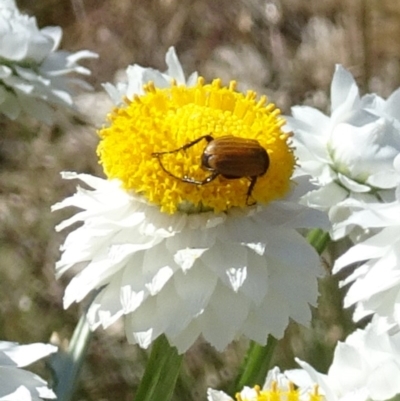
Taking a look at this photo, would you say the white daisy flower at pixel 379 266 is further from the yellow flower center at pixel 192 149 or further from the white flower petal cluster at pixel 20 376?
the white flower petal cluster at pixel 20 376

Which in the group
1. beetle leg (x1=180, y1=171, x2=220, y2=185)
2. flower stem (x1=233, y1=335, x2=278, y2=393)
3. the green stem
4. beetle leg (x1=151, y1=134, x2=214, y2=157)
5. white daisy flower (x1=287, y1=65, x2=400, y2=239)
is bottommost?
flower stem (x1=233, y1=335, x2=278, y2=393)

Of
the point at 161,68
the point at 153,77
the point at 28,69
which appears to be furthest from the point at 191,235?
the point at 161,68

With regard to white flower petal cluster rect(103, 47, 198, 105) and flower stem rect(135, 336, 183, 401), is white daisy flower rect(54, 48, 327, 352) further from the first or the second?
white flower petal cluster rect(103, 47, 198, 105)

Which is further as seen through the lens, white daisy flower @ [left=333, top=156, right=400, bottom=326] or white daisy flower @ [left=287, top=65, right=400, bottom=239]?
white daisy flower @ [left=287, top=65, right=400, bottom=239]

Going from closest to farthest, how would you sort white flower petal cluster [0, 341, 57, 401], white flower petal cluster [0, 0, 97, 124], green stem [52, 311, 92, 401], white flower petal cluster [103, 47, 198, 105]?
white flower petal cluster [0, 341, 57, 401], green stem [52, 311, 92, 401], white flower petal cluster [103, 47, 198, 105], white flower petal cluster [0, 0, 97, 124]

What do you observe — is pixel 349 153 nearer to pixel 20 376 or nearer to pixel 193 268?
pixel 193 268

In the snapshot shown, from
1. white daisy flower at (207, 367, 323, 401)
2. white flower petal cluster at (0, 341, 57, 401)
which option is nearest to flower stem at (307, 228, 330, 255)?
white daisy flower at (207, 367, 323, 401)
